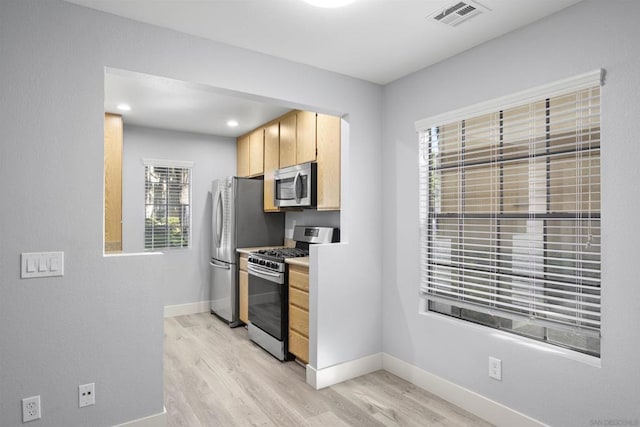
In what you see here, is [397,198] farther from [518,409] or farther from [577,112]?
[518,409]

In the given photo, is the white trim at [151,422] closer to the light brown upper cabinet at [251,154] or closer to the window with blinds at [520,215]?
the window with blinds at [520,215]

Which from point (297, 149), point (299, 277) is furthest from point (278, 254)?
point (297, 149)

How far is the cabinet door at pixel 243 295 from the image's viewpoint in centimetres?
436

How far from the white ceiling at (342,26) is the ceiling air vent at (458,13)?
3 cm

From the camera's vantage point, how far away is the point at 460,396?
2.63 meters

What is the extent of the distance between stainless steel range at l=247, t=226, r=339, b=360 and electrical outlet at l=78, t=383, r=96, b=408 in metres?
1.68

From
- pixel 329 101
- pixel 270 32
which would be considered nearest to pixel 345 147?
pixel 329 101

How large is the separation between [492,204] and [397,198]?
2.75ft

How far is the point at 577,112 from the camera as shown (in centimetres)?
207

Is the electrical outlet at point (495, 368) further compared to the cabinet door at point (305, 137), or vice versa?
the cabinet door at point (305, 137)

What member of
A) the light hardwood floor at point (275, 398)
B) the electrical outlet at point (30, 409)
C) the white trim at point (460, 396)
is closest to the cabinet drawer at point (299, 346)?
the light hardwood floor at point (275, 398)

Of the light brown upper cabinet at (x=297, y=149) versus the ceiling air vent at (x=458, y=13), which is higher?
the ceiling air vent at (x=458, y=13)

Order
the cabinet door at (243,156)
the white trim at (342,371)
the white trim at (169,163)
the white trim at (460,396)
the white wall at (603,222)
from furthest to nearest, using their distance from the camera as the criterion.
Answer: the cabinet door at (243,156), the white trim at (169,163), the white trim at (342,371), the white trim at (460,396), the white wall at (603,222)

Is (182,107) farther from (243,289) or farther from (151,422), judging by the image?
(151,422)
